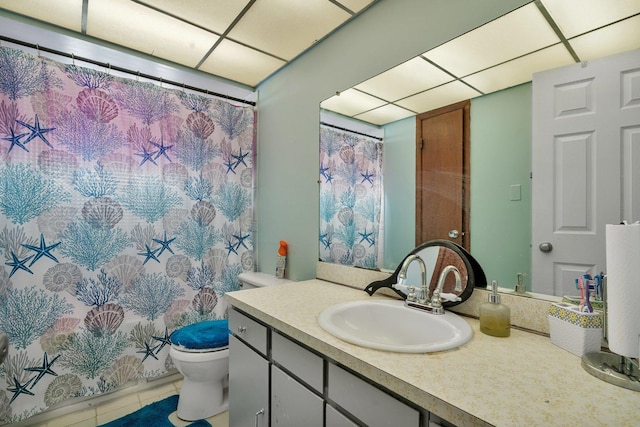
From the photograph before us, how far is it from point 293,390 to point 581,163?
1149mm

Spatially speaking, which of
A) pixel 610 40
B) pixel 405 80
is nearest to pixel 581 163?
pixel 610 40

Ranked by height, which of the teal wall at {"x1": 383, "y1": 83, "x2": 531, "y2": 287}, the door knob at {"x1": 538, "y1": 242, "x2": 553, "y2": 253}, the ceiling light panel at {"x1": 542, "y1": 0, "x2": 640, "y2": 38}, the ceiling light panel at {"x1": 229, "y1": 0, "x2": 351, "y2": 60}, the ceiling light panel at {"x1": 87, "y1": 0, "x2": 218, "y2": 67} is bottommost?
the door knob at {"x1": 538, "y1": 242, "x2": 553, "y2": 253}

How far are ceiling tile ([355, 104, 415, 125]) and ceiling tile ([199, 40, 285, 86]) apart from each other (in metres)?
0.90

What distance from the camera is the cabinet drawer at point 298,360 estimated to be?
0.91 meters

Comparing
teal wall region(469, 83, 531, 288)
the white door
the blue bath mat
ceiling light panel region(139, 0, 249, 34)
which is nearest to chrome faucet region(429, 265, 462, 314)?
teal wall region(469, 83, 531, 288)

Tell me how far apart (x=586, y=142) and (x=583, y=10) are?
0.41 metres

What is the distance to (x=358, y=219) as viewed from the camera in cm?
167

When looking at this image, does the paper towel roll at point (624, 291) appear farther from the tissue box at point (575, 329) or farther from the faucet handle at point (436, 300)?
the faucet handle at point (436, 300)

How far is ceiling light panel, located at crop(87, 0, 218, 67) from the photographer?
159 cm

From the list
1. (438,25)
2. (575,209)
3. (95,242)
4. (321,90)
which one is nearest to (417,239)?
(575,209)

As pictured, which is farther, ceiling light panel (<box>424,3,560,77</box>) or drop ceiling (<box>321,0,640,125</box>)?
ceiling light panel (<box>424,3,560,77</box>)

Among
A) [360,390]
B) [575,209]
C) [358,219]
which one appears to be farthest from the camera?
[358,219]

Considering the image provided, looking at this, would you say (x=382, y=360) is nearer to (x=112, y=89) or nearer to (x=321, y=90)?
(x=321, y=90)

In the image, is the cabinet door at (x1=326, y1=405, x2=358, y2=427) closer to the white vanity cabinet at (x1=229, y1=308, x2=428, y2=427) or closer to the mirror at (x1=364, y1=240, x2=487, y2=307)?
the white vanity cabinet at (x1=229, y1=308, x2=428, y2=427)
